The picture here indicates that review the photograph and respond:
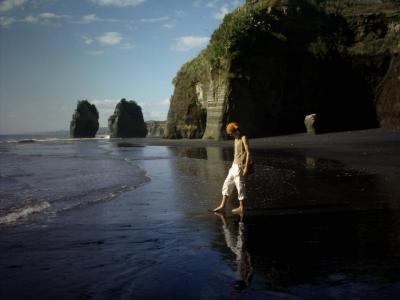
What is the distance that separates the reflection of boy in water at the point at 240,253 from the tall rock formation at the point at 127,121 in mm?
71054

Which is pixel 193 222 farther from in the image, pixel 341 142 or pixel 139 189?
pixel 341 142

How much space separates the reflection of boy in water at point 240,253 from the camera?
4.47 m

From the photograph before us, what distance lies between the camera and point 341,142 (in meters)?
25.8

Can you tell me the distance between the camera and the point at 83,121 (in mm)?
84125

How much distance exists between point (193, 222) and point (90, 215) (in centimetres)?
236

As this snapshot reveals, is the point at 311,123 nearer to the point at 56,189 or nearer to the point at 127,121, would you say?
the point at 56,189

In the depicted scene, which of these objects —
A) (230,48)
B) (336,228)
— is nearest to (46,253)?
(336,228)

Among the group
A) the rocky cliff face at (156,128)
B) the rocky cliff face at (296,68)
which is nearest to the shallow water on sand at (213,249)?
the rocky cliff face at (296,68)

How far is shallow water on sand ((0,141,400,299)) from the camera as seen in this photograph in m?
4.35

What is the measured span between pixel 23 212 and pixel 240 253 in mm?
5627

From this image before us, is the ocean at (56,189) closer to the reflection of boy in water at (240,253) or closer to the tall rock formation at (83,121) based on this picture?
the reflection of boy in water at (240,253)

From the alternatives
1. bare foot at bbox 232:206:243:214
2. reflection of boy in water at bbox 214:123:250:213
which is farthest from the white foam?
bare foot at bbox 232:206:243:214

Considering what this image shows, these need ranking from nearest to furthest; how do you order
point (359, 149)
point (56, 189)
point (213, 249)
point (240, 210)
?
point (213, 249) → point (240, 210) → point (56, 189) → point (359, 149)

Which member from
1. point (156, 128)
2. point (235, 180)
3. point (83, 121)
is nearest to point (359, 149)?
point (235, 180)
